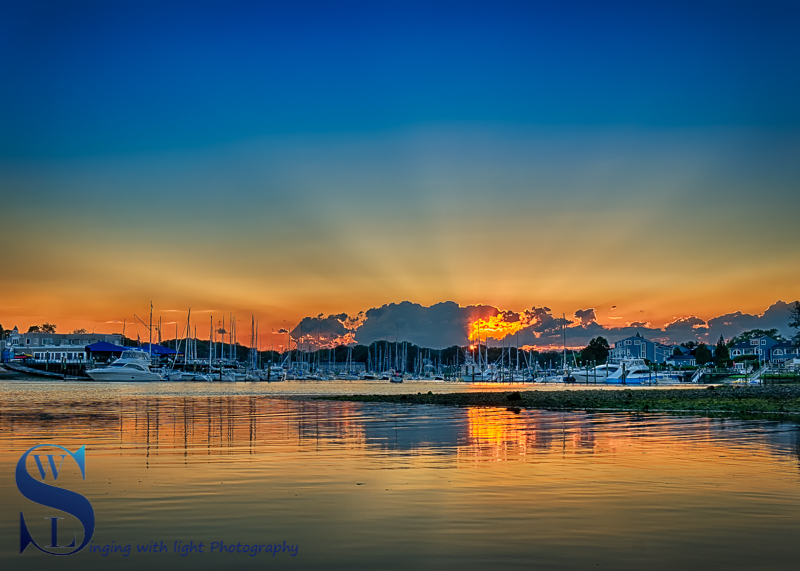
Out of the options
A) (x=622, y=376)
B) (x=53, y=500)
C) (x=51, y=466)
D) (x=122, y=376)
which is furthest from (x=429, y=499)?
(x=622, y=376)

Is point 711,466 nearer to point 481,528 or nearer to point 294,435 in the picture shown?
point 481,528

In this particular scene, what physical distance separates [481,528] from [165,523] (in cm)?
571

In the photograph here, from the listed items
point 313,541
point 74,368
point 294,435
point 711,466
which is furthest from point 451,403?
point 74,368

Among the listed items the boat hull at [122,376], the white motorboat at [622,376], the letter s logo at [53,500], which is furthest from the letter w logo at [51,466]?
the white motorboat at [622,376]

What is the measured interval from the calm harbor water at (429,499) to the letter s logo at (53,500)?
0.21 meters

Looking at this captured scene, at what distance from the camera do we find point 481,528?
42.6 feet

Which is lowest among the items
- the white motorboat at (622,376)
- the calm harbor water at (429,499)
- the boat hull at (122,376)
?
the white motorboat at (622,376)

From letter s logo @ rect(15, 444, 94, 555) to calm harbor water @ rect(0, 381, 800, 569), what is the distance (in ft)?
0.67

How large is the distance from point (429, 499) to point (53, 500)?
314 inches

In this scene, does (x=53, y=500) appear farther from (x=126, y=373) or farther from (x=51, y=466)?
(x=126, y=373)

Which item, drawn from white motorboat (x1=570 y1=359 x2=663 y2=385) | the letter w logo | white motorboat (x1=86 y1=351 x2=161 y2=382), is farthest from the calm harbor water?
white motorboat (x1=570 y1=359 x2=663 y2=385)

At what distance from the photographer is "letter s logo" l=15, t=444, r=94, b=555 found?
12.1 metres

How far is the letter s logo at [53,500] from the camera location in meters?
12.1

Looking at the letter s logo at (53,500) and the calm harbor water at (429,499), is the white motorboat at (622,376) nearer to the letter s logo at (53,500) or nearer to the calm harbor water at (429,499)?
the calm harbor water at (429,499)
